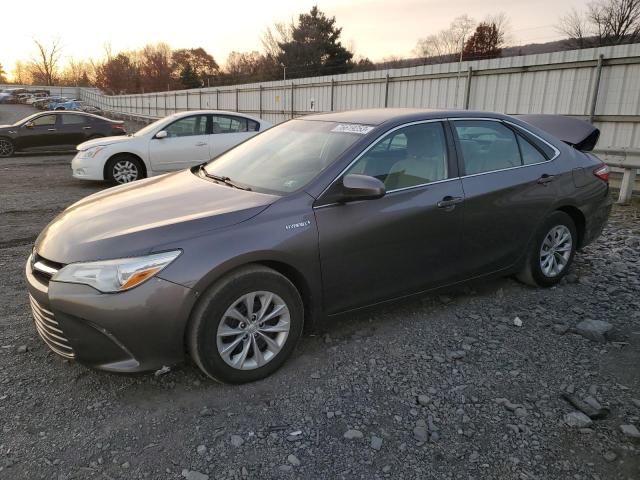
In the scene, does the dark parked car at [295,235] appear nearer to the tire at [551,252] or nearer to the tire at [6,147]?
the tire at [551,252]

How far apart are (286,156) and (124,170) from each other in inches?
276

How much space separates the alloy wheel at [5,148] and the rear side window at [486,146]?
613 inches

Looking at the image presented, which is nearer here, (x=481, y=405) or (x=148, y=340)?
(x=148, y=340)

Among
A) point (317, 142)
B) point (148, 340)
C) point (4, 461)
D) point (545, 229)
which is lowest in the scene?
point (4, 461)

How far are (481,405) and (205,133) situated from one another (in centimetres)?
840

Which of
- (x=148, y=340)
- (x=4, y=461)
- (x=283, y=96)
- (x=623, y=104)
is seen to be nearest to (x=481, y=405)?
(x=148, y=340)

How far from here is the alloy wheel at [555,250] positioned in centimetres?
450

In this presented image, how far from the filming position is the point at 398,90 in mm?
15320

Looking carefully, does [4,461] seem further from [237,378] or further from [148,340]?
[237,378]

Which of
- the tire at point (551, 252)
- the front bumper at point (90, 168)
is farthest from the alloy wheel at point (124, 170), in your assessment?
the tire at point (551, 252)

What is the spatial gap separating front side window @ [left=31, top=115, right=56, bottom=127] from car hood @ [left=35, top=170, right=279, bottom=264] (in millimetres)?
13560

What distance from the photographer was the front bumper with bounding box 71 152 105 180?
9.61m

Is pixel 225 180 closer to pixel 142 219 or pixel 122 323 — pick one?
pixel 142 219

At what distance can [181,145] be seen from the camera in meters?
9.77
